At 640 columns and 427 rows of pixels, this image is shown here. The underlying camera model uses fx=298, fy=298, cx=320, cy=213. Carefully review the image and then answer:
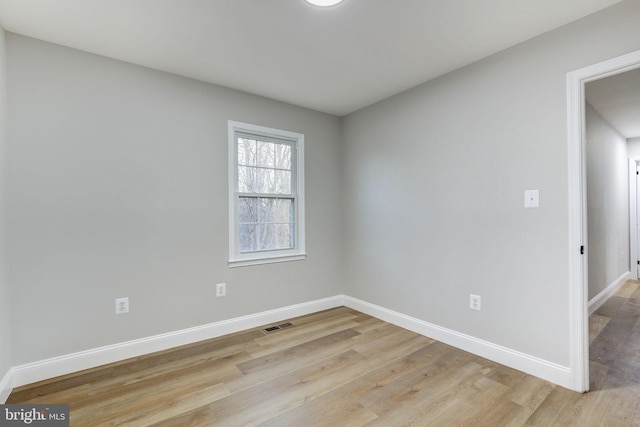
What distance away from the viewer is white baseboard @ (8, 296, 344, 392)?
212 centimetres

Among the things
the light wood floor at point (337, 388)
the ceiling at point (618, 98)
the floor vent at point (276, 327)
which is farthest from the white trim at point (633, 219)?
the floor vent at point (276, 327)

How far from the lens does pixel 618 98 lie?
3258 mm

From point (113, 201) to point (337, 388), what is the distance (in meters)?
2.26

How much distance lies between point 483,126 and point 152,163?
9.38ft

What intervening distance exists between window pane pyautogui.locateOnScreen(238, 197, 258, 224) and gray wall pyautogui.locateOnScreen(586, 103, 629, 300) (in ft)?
12.6

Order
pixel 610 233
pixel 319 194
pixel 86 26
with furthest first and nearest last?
pixel 610 233, pixel 319 194, pixel 86 26

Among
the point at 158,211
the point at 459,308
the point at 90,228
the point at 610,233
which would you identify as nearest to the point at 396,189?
the point at 459,308

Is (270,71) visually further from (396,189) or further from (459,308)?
(459,308)

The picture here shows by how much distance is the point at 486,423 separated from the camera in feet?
5.56

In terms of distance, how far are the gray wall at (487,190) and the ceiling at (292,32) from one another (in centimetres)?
22

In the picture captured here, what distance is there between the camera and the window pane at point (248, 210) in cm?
317

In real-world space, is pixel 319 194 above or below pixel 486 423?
above

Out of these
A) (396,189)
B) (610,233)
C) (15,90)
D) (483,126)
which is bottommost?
(610,233)

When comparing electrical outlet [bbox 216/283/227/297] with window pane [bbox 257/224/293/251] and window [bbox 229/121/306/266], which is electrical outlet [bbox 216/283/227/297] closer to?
window [bbox 229/121/306/266]
